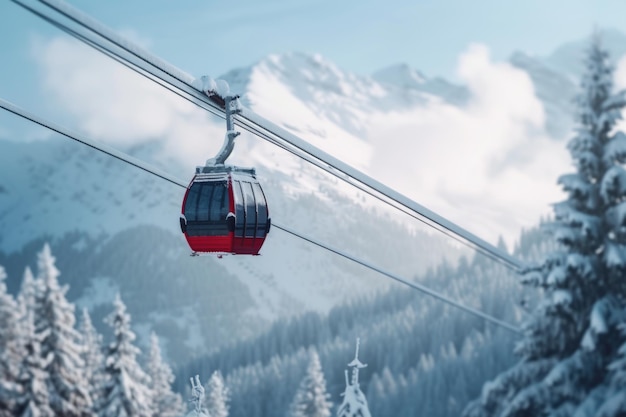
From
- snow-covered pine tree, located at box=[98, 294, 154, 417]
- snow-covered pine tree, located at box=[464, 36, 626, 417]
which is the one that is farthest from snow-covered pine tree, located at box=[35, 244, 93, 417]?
snow-covered pine tree, located at box=[464, 36, 626, 417]

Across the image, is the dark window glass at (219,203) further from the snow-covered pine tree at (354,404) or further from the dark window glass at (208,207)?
the snow-covered pine tree at (354,404)

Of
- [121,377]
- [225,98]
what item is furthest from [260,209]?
[121,377]

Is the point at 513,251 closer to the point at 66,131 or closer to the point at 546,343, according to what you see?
the point at 546,343

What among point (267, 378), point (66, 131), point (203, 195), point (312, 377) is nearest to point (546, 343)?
point (203, 195)

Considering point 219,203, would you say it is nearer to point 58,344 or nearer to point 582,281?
point 582,281

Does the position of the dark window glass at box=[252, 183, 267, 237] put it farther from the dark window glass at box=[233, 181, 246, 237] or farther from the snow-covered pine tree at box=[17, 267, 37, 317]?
the snow-covered pine tree at box=[17, 267, 37, 317]
